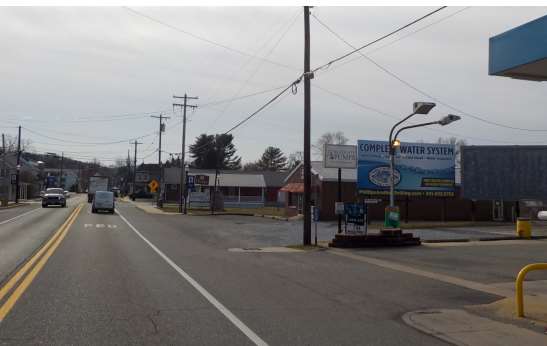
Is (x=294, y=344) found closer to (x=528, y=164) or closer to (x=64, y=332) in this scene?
(x=64, y=332)

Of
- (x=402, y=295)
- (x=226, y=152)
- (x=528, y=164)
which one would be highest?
(x=226, y=152)

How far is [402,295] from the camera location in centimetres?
1162

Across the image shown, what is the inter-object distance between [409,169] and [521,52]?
1198 inches

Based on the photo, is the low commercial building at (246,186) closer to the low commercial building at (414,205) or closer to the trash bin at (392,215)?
the low commercial building at (414,205)

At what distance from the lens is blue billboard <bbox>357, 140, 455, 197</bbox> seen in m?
38.9

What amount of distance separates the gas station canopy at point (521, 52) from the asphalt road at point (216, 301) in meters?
4.36

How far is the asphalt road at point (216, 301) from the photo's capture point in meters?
7.70

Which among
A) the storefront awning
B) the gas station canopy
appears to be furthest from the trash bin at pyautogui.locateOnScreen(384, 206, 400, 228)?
the storefront awning

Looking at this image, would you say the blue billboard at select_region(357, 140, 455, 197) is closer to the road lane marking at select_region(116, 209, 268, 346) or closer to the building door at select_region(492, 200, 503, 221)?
the building door at select_region(492, 200, 503, 221)

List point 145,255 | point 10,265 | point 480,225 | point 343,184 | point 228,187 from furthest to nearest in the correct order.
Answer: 1. point 228,187
2. point 343,184
3. point 480,225
4. point 145,255
5. point 10,265

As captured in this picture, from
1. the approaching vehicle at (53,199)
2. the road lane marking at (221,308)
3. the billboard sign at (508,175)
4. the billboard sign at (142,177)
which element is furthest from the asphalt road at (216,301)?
the billboard sign at (142,177)

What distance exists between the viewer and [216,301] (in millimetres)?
10125

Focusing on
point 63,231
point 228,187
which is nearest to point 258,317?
point 63,231

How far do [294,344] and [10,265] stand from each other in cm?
942
